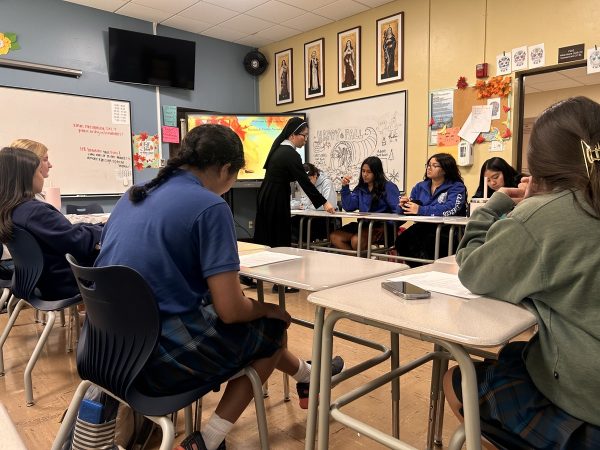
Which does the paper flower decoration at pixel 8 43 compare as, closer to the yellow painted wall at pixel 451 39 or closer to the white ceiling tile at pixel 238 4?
the white ceiling tile at pixel 238 4

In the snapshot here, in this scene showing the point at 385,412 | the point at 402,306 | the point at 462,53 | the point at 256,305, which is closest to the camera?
the point at 402,306

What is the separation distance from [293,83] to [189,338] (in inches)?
202

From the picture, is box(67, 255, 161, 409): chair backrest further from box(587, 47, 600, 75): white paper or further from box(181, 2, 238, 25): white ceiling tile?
box(181, 2, 238, 25): white ceiling tile

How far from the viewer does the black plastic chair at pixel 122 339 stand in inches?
37.4

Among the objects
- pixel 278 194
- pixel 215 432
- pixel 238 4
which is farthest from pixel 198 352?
pixel 238 4

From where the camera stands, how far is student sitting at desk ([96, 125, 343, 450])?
1093 mm

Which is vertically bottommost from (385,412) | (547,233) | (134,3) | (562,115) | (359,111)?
(385,412)

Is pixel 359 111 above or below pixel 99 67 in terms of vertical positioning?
below

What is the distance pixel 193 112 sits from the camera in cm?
546

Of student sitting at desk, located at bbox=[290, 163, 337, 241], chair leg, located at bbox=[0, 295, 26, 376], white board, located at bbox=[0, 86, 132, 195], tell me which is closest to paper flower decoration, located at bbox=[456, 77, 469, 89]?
student sitting at desk, located at bbox=[290, 163, 337, 241]

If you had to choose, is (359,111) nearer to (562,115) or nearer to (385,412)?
(385,412)

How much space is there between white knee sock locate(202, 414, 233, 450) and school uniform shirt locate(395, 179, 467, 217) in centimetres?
290

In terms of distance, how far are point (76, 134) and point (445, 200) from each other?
3.71 m

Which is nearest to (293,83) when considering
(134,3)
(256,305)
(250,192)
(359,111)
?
(359,111)
